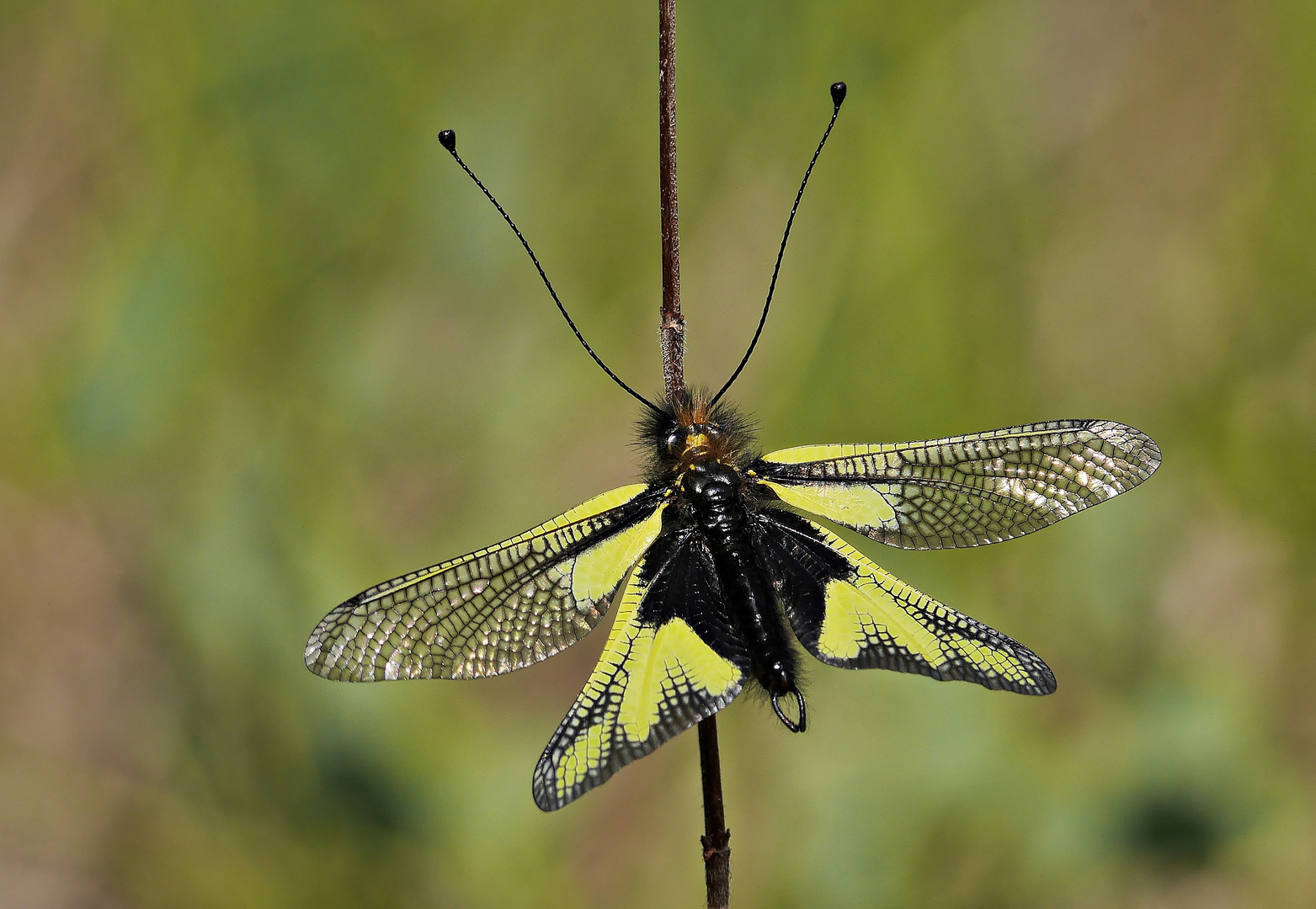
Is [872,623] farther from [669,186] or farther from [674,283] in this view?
[669,186]

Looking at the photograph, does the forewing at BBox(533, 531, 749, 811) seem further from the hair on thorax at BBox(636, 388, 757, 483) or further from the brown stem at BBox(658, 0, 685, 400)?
the brown stem at BBox(658, 0, 685, 400)

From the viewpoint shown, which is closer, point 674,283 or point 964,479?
point 674,283

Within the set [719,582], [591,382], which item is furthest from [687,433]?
[591,382]

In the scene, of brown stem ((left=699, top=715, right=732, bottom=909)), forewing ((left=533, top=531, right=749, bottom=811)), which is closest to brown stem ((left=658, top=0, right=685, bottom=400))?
forewing ((left=533, top=531, right=749, bottom=811))

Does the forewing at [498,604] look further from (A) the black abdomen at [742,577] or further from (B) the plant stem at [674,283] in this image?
(B) the plant stem at [674,283]

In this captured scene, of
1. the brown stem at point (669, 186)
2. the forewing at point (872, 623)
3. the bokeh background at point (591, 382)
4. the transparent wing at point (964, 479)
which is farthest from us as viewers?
the bokeh background at point (591, 382)

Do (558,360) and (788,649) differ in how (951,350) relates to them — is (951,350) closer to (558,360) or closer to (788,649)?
(558,360)

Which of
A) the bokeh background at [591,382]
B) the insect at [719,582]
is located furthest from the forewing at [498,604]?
the bokeh background at [591,382]

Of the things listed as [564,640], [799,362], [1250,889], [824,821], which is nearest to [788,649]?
[564,640]
